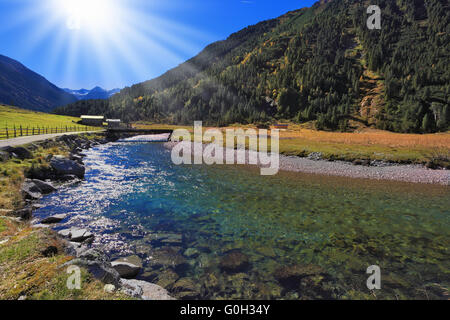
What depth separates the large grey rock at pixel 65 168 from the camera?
23.5m

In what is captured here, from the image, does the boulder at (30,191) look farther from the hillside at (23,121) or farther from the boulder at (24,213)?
the hillside at (23,121)

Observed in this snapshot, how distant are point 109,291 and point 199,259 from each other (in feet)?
15.9

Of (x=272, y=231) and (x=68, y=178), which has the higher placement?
(x=68, y=178)

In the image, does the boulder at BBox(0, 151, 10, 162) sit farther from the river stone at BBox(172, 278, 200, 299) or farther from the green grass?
the green grass

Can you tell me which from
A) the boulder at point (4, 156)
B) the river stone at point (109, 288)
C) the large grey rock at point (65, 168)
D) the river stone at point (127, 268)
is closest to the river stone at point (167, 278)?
the river stone at point (127, 268)

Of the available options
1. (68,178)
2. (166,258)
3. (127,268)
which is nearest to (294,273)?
(166,258)

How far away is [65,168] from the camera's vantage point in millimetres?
23938

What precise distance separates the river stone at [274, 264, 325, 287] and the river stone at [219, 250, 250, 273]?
1.62m

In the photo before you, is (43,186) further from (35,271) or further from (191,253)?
(191,253)

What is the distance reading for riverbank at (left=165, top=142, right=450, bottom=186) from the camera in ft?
91.0

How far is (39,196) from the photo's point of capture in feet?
57.8

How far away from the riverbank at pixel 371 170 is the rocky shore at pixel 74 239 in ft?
94.7

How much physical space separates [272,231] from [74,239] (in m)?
11.9
